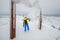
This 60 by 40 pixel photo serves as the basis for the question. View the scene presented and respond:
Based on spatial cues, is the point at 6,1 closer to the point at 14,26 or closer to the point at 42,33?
the point at 14,26

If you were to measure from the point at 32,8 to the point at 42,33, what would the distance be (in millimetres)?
286

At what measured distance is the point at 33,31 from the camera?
1.20 meters

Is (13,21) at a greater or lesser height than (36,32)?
greater

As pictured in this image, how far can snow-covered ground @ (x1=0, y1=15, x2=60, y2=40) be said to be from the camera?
1.19 meters

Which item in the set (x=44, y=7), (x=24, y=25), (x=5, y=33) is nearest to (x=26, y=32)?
(x=24, y=25)

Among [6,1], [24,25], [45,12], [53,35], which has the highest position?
[6,1]

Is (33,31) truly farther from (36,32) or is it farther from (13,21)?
(13,21)

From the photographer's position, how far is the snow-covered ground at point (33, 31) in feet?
3.92

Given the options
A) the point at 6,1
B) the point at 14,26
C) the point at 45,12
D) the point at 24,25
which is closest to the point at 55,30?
the point at 45,12

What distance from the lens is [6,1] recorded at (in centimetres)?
121

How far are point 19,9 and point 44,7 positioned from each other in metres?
0.27

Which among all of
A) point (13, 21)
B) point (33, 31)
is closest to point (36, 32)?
point (33, 31)

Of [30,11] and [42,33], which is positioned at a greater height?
[30,11]

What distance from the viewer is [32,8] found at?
47.4 inches
